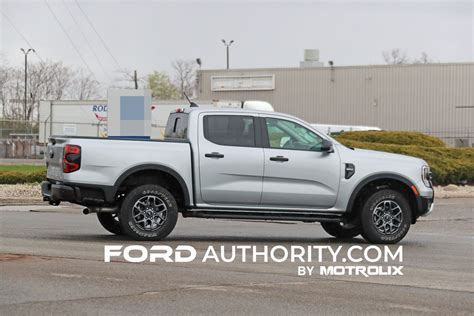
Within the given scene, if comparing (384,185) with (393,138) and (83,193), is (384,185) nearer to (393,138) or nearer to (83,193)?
(83,193)

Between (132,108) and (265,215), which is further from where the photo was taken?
(132,108)

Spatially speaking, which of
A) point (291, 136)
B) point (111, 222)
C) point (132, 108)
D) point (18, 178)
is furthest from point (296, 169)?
point (132, 108)

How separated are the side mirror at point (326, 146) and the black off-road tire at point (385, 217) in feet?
3.13

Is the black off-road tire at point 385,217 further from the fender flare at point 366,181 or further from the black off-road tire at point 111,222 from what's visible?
the black off-road tire at point 111,222

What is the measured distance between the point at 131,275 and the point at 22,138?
4280 centimetres

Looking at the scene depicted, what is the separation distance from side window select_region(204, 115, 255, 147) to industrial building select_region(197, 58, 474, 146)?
43716 mm

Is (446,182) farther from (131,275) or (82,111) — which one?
(82,111)

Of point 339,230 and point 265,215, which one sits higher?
point 265,215

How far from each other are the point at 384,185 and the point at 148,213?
3.65 metres

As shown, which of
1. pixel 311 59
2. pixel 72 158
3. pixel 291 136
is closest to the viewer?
Result: pixel 72 158

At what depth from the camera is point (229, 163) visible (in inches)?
490

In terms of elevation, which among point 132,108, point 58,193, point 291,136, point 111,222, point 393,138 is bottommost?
point 111,222

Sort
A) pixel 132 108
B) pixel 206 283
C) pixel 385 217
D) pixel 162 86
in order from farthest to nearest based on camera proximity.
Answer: pixel 162 86 < pixel 132 108 < pixel 385 217 < pixel 206 283

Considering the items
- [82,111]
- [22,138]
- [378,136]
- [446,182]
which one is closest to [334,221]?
[446,182]
